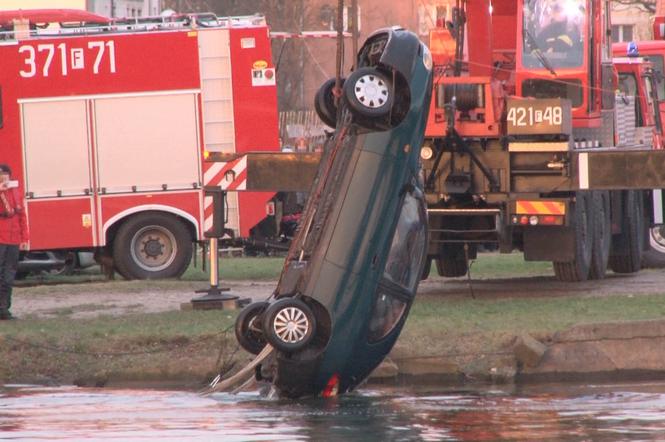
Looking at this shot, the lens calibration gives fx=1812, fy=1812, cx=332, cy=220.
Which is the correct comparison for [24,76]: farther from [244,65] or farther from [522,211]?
[522,211]

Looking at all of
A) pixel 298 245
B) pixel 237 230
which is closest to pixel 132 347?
pixel 298 245

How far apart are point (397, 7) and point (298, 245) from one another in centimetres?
3927

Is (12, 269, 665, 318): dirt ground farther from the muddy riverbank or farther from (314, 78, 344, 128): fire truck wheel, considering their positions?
(314, 78, 344, 128): fire truck wheel

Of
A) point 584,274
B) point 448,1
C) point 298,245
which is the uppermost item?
point 448,1

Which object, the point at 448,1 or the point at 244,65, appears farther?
the point at 244,65

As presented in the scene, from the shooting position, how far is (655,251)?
25391 millimetres

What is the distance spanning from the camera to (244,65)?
78.9ft

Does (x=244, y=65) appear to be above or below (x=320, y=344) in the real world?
above

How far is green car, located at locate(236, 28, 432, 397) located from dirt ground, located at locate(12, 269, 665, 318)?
19.6 feet

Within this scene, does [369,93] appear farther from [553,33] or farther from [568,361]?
[553,33]

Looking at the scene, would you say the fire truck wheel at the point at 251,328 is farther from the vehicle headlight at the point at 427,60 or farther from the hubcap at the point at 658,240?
the hubcap at the point at 658,240

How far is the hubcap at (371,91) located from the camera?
12.0 metres

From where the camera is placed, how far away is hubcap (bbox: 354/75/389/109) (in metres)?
12.0

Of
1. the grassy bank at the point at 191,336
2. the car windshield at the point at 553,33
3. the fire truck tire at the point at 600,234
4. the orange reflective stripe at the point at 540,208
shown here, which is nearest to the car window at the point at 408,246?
the grassy bank at the point at 191,336
